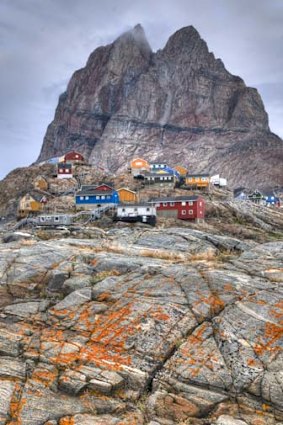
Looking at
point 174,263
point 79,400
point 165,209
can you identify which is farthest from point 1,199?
point 79,400

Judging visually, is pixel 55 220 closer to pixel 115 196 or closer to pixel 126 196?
pixel 115 196

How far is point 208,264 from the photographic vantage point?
35.8 m

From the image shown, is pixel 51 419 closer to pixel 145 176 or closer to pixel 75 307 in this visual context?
pixel 75 307

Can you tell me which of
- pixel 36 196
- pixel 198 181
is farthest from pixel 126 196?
pixel 198 181

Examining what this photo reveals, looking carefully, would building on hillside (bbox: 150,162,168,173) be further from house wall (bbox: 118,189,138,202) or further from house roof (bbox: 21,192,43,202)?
house roof (bbox: 21,192,43,202)

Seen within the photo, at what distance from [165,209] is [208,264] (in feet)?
173

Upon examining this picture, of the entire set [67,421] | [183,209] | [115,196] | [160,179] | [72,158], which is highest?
[72,158]

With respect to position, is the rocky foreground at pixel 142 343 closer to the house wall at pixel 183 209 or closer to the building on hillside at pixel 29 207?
the house wall at pixel 183 209

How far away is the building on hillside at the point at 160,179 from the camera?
121 m

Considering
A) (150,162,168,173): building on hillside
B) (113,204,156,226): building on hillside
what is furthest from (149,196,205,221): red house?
(150,162,168,173): building on hillside

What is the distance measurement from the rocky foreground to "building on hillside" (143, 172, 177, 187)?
8385cm

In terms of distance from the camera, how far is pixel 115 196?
96125 mm

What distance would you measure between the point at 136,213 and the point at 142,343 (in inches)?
2207

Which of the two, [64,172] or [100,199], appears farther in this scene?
[64,172]
